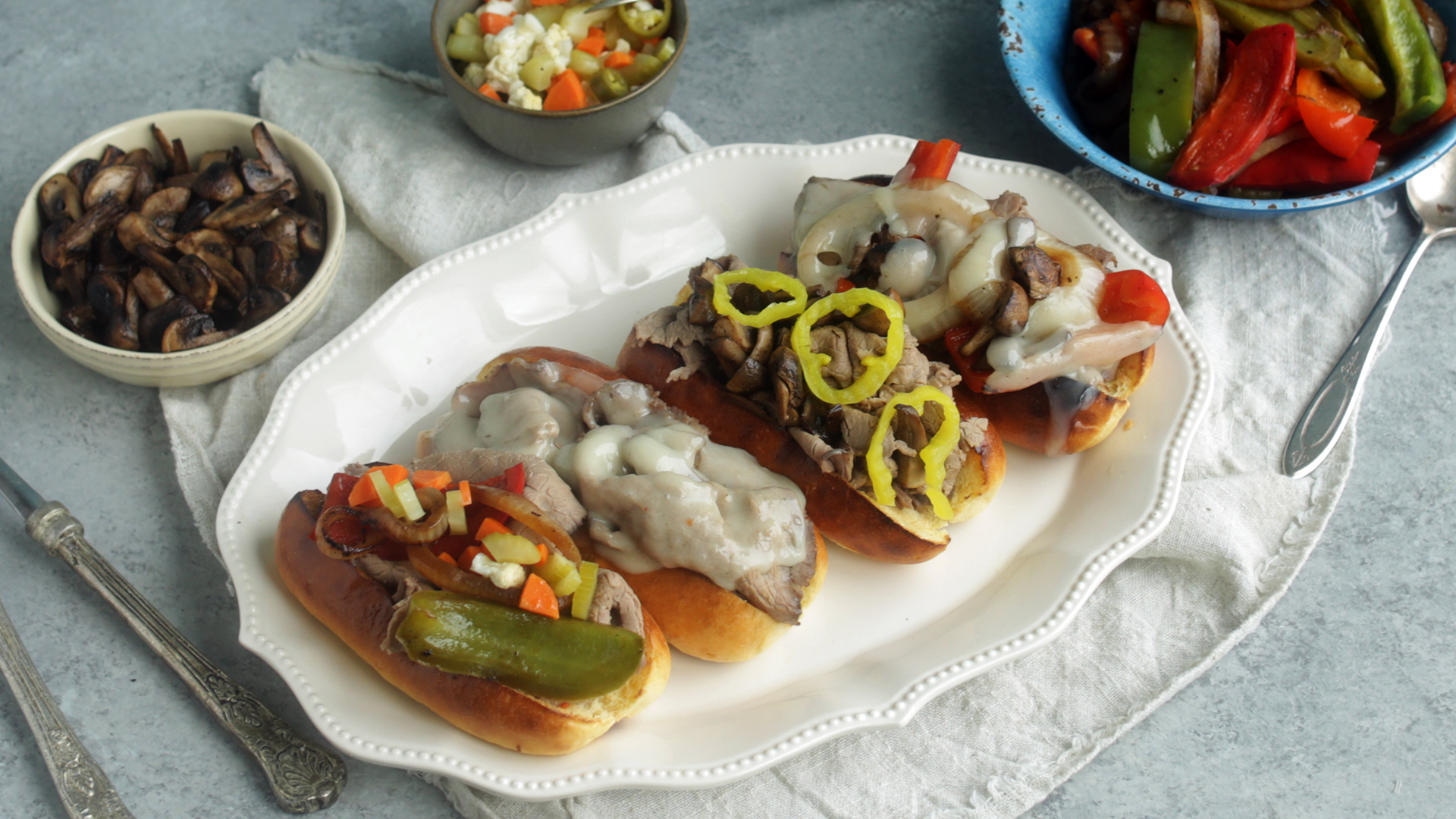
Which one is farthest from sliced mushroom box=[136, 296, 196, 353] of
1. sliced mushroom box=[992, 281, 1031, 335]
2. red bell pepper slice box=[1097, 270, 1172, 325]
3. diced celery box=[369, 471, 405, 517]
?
red bell pepper slice box=[1097, 270, 1172, 325]

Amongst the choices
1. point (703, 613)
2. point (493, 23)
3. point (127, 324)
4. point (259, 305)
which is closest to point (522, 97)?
point (493, 23)

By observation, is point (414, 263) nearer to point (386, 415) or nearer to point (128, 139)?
point (386, 415)

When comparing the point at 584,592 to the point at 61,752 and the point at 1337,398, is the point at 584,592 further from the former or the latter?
the point at 1337,398

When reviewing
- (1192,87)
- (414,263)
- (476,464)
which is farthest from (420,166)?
(1192,87)

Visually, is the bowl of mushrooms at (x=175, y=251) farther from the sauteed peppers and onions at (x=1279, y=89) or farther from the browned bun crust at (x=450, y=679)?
the sauteed peppers and onions at (x=1279, y=89)

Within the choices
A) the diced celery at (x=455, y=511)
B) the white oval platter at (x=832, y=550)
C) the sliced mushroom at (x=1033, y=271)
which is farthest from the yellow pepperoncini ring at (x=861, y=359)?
the diced celery at (x=455, y=511)

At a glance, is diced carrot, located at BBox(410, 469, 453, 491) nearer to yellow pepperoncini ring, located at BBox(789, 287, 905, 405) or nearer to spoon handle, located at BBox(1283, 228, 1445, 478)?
yellow pepperoncini ring, located at BBox(789, 287, 905, 405)
